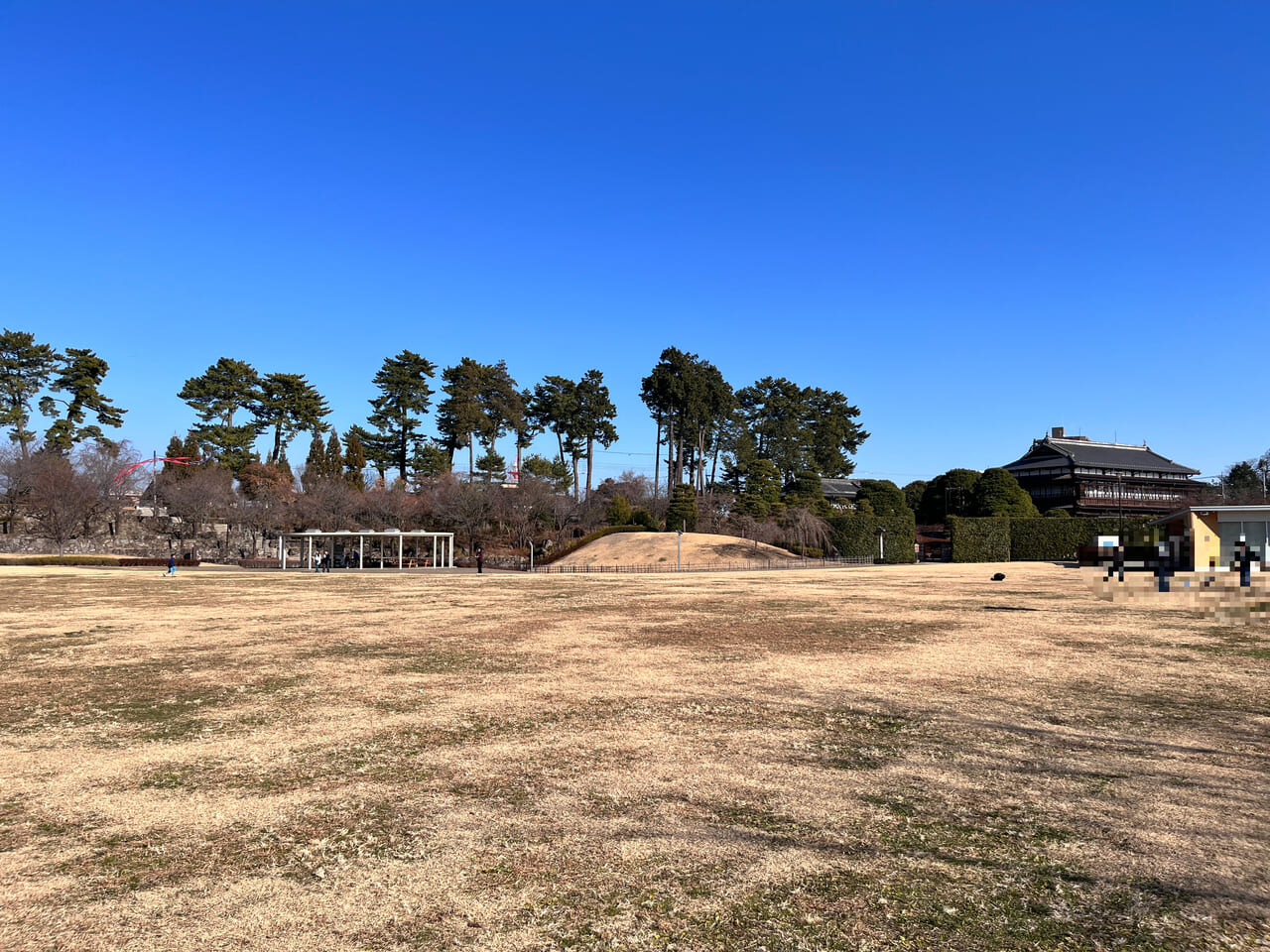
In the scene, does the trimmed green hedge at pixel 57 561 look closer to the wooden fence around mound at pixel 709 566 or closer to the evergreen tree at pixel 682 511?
the wooden fence around mound at pixel 709 566

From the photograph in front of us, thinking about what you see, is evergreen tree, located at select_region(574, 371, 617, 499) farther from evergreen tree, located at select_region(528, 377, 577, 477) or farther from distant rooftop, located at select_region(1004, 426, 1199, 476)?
distant rooftop, located at select_region(1004, 426, 1199, 476)

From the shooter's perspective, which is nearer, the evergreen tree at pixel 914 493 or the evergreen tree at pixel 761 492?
the evergreen tree at pixel 761 492

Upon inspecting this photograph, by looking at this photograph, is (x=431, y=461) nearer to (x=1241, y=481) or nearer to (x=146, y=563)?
(x=146, y=563)

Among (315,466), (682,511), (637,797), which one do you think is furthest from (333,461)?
(637,797)

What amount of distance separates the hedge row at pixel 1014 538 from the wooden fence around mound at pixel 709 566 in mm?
6243

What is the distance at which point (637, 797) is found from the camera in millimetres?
5465

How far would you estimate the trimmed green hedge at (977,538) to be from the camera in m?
51.5

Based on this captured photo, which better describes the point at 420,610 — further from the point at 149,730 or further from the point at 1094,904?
the point at 1094,904

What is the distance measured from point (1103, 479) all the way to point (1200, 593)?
57.9 m

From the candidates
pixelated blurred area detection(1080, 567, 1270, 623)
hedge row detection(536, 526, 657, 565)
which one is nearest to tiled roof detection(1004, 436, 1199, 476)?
hedge row detection(536, 526, 657, 565)

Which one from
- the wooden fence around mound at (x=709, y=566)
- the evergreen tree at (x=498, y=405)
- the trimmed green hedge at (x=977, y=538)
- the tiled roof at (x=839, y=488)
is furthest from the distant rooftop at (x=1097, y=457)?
the evergreen tree at (x=498, y=405)

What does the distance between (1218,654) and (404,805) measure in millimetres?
12460

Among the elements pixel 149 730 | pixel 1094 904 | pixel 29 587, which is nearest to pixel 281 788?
pixel 149 730

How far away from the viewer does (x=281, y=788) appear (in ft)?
18.8
